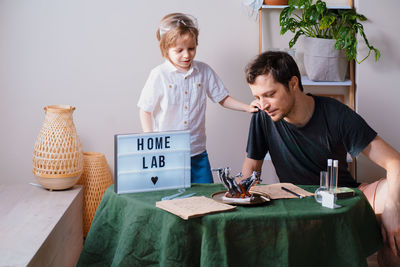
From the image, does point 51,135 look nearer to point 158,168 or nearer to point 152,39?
point 152,39

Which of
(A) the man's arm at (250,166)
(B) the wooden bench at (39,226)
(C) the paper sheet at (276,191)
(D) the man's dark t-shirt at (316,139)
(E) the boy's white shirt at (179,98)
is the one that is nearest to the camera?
(C) the paper sheet at (276,191)

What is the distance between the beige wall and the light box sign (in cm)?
142

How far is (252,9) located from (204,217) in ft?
6.56

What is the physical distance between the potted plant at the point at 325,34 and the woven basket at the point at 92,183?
4.54ft

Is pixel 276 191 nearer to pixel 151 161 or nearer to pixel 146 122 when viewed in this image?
pixel 151 161

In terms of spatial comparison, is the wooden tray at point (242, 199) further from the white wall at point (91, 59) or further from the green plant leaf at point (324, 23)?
the white wall at point (91, 59)

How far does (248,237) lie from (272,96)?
735 mm

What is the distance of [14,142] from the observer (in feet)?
10.9

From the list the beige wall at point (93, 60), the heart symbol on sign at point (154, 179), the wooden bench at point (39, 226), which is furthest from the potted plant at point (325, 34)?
the wooden bench at point (39, 226)

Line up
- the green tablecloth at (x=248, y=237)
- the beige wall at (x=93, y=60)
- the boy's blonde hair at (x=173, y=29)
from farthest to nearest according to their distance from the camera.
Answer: the beige wall at (x=93, y=60) < the boy's blonde hair at (x=173, y=29) < the green tablecloth at (x=248, y=237)

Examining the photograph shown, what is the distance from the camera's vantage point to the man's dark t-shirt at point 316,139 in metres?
2.18

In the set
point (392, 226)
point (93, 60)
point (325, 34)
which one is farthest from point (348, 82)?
point (93, 60)

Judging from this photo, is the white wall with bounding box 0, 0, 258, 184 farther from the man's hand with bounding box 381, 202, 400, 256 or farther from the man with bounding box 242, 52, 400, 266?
the man's hand with bounding box 381, 202, 400, 256

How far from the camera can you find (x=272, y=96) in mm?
2152
